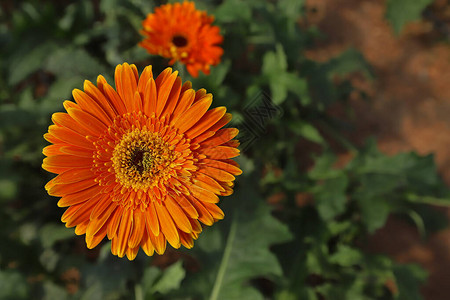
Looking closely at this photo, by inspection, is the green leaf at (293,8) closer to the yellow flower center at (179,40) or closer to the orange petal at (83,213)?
the yellow flower center at (179,40)

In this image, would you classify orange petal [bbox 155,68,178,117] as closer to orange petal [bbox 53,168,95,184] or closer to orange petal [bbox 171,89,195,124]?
orange petal [bbox 171,89,195,124]

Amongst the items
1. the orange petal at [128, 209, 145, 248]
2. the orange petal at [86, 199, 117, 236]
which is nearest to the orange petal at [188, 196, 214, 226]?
the orange petal at [128, 209, 145, 248]

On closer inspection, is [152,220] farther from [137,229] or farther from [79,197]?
[79,197]

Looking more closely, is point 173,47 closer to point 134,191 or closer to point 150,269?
point 134,191

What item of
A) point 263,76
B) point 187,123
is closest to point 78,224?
point 187,123

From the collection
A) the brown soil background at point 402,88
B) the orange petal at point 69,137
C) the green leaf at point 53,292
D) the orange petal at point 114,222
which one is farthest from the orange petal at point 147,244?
the brown soil background at point 402,88

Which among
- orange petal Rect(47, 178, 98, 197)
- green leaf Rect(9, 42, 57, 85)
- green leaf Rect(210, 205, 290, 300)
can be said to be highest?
green leaf Rect(9, 42, 57, 85)

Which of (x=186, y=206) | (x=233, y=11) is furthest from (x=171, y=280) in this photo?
(x=233, y=11)
